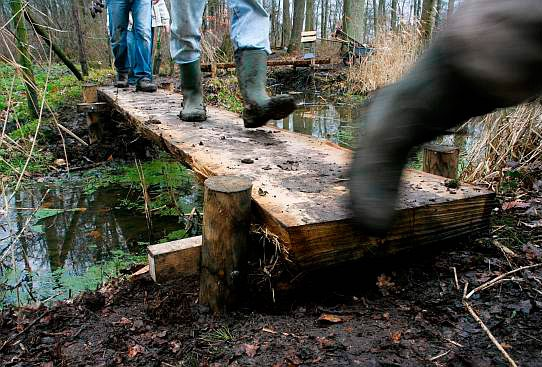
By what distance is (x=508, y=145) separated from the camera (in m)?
2.95

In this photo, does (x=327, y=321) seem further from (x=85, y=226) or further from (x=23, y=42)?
(x=23, y=42)

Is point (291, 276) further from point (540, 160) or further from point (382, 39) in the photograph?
point (382, 39)

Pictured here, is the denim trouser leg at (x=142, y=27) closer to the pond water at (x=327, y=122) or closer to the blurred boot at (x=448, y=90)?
the pond water at (x=327, y=122)

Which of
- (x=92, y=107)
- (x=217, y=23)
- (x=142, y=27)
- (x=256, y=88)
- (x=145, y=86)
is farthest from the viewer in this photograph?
(x=217, y=23)

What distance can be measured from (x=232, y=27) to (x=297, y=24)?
14960mm

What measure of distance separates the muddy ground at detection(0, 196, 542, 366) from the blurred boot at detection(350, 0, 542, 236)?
588 millimetres

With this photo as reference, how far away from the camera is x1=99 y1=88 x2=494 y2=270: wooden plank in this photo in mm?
1485

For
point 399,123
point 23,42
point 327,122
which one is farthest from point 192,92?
point 327,122

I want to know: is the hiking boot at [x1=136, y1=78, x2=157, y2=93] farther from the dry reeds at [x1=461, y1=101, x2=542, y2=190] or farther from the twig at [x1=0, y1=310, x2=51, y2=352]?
the twig at [x1=0, y1=310, x2=51, y2=352]

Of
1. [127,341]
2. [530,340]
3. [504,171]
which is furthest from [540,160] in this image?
[127,341]

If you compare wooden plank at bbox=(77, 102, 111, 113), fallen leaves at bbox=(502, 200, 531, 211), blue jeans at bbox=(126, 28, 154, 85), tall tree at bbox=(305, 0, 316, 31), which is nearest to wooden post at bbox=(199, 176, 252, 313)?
fallen leaves at bbox=(502, 200, 531, 211)

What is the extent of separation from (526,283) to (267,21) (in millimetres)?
1949

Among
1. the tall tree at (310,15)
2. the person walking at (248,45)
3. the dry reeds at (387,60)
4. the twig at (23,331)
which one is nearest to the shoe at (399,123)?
the twig at (23,331)

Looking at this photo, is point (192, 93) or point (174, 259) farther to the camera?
point (192, 93)
